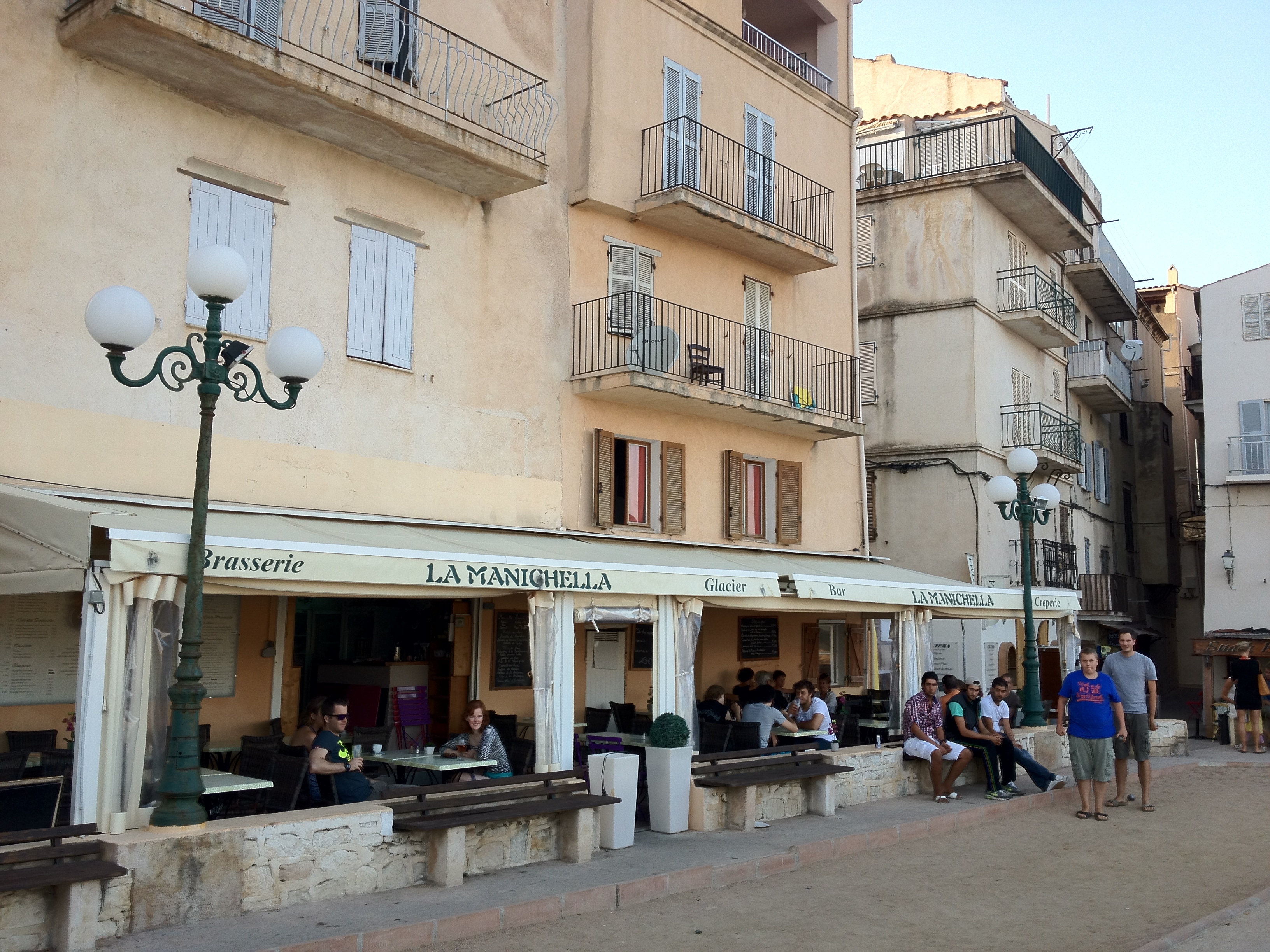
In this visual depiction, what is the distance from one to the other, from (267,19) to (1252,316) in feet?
88.9

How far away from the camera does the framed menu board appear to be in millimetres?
10398

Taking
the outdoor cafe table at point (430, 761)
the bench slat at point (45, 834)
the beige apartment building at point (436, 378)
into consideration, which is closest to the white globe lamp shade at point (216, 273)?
the beige apartment building at point (436, 378)

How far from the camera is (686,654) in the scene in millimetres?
12180

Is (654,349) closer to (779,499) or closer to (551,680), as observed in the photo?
(779,499)

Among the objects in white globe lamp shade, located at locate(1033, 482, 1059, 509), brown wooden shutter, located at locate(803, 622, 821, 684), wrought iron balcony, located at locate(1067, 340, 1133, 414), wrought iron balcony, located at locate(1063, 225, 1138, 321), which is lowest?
brown wooden shutter, located at locate(803, 622, 821, 684)

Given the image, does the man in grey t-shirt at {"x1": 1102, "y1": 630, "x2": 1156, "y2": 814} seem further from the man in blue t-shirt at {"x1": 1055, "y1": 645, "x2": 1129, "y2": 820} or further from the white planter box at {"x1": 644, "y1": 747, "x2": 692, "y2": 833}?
the white planter box at {"x1": 644, "y1": 747, "x2": 692, "y2": 833}

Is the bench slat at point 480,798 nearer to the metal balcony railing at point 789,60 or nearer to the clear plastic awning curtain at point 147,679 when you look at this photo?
the clear plastic awning curtain at point 147,679

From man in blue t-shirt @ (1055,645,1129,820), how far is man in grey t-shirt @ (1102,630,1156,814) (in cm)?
63

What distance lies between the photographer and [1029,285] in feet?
92.4

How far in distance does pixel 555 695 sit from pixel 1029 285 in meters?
21.0

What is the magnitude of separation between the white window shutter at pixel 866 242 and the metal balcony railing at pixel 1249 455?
1113 cm

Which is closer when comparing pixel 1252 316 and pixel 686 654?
pixel 686 654

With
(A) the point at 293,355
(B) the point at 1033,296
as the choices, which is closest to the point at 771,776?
(A) the point at 293,355

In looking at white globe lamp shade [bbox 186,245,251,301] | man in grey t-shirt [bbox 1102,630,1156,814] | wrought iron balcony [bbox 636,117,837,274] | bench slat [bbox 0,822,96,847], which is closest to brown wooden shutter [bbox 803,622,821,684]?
wrought iron balcony [bbox 636,117,837,274]
